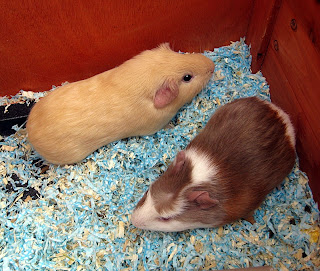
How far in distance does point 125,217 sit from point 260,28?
7.86ft

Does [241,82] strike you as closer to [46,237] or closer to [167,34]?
[167,34]

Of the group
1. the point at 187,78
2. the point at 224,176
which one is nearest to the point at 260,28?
the point at 187,78

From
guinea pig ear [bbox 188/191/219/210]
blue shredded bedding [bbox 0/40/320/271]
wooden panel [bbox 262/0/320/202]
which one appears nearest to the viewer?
guinea pig ear [bbox 188/191/219/210]

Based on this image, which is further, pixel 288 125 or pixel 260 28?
pixel 260 28

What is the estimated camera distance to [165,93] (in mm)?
3223

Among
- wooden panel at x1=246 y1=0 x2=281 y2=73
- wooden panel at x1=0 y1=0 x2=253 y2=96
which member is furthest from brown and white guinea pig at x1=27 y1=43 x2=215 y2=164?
wooden panel at x1=246 y1=0 x2=281 y2=73

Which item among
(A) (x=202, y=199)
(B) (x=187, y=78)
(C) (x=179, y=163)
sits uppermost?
(B) (x=187, y=78)

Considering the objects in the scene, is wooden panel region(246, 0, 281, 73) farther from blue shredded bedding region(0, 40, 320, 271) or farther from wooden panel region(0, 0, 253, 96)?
blue shredded bedding region(0, 40, 320, 271)

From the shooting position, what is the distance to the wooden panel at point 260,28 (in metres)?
3.32

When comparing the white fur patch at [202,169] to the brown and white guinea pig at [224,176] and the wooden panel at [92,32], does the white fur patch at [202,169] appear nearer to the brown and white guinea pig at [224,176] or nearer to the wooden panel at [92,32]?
the brown and white guinea pig at [224,176]

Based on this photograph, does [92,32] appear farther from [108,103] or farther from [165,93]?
[165,93]

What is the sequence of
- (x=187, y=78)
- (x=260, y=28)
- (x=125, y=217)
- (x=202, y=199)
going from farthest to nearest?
(x=260, y=28) → (x=187, y=78) → (x=125, y=217) → (x=202, y=199)

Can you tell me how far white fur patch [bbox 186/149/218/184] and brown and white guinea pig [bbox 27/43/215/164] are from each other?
2.23 ft

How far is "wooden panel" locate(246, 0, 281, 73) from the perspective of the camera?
332 cm
